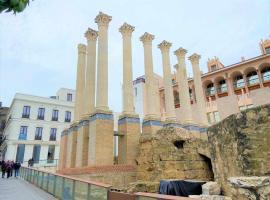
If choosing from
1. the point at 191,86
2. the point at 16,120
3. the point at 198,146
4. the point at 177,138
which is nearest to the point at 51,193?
the point at 177,138

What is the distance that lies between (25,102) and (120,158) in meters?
22.4

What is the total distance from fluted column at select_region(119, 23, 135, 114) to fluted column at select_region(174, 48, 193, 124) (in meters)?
7.00

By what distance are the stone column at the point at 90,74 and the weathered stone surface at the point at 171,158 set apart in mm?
6031

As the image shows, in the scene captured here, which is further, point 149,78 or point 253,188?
point 149,78

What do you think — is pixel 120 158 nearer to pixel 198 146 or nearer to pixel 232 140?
pixel 198 146

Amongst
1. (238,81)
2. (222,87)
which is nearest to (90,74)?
(222,87)

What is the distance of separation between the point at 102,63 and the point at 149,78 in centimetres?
552

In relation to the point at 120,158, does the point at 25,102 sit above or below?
above

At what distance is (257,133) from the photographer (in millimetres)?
7172

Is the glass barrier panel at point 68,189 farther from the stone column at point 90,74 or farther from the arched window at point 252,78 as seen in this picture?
the arched window at point 252,78

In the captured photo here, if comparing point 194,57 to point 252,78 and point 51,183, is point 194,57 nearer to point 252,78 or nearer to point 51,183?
point 252,78

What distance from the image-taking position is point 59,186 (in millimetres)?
9344

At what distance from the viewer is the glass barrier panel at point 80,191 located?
6.57 m

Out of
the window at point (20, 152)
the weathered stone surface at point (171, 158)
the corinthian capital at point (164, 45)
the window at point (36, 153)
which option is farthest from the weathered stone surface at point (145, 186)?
the window at point (20, 152)
